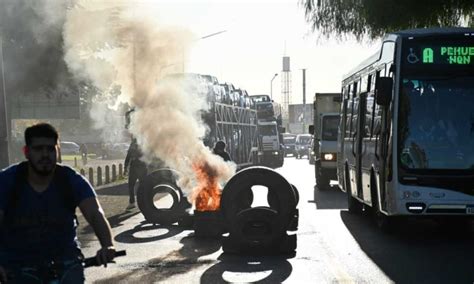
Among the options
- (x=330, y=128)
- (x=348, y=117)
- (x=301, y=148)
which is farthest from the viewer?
(x=301, y=148)

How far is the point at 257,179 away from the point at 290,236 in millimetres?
952

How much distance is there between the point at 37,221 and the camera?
4.87 meters

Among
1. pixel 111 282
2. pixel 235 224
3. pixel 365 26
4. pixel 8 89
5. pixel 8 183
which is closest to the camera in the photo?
pixel 8 183

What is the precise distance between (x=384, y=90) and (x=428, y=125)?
865 mm

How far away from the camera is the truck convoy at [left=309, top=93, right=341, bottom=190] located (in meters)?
26.6

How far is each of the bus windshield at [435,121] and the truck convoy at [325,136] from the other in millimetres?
11880

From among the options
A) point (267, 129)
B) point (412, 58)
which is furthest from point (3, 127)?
point (267, 129)

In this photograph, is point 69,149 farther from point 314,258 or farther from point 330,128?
point 314,258

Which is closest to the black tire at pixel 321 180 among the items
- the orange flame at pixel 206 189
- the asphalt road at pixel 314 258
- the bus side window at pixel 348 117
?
the bus side window at pixel 348 117

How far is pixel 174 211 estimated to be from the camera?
16328mm

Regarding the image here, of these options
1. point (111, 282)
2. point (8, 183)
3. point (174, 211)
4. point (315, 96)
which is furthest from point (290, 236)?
point (315, 96)

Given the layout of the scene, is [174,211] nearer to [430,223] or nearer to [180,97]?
[430,223]

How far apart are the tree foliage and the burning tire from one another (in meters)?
7.73

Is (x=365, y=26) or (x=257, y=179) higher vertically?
(x=365, y=26)
